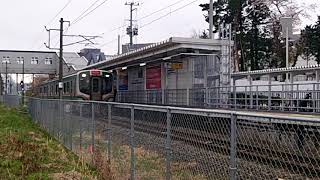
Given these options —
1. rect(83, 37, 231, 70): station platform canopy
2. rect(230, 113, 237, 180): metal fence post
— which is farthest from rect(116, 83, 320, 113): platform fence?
rect(230, 113, 237, 180): metal fence post

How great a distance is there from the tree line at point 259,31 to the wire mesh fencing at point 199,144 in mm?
44228

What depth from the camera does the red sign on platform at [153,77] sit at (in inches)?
1128

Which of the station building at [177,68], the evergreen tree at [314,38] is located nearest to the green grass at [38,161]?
the station building at [177,68]

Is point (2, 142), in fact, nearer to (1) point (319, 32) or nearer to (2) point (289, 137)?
(2) point (289, 137)

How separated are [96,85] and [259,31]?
29.2 m

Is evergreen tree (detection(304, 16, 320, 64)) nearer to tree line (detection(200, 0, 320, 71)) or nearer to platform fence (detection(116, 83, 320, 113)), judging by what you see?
tree line (detection(200, 0, 320, 71))

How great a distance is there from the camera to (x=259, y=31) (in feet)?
179

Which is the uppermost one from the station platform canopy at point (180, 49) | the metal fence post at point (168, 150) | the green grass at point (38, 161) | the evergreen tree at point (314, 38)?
the evergreen tree at point (314, 38)

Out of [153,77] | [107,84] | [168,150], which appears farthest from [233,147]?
[107,84]

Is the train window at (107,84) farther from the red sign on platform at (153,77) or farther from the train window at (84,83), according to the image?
the red sign on platform at (153,77)

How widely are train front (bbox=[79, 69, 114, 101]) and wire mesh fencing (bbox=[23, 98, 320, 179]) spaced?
1943cm

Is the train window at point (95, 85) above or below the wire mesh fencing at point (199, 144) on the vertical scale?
above

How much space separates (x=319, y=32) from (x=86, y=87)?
28906 millimetres

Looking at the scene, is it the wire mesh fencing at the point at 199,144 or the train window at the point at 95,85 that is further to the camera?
the train window at the point at 95,85
